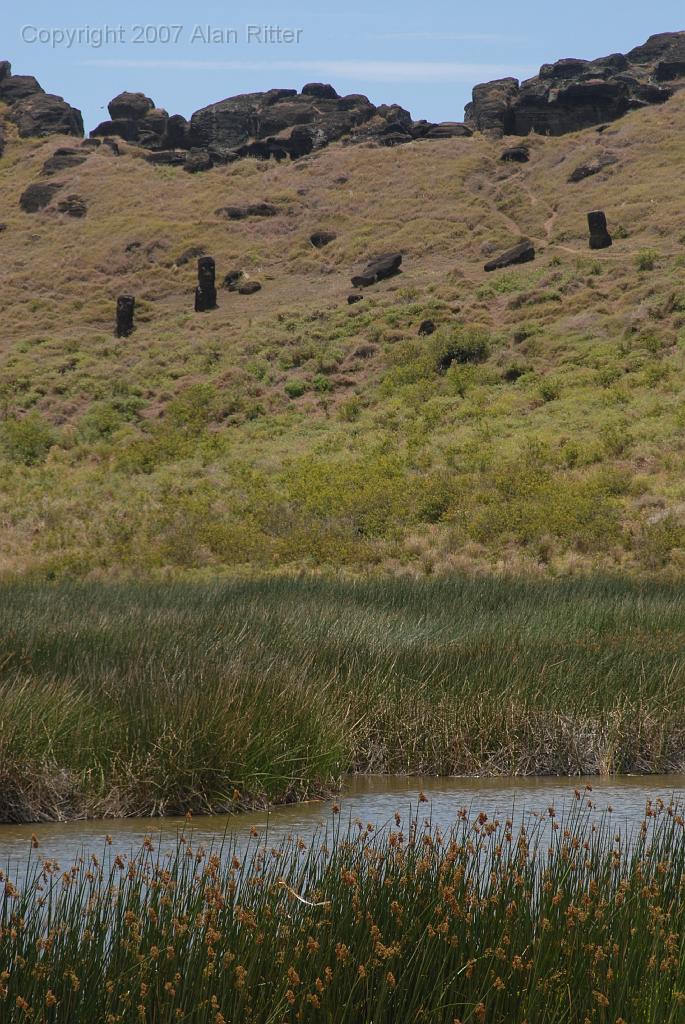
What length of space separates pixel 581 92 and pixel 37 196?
38.5m

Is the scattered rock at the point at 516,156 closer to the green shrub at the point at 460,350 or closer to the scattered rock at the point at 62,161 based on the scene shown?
the scattered rock at the point at 62,161

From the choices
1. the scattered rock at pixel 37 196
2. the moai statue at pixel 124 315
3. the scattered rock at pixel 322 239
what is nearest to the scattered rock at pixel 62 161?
the scattered rock at pixel 37 196

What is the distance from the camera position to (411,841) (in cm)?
583

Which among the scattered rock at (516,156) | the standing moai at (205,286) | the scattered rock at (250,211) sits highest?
the scattered rock at (516,156)

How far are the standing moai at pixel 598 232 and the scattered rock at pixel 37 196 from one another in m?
42.5

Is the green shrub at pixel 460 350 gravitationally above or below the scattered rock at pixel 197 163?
below

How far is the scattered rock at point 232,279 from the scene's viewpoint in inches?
→ 2692

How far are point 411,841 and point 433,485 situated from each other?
95.4ft

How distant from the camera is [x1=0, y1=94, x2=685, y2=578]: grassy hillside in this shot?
31.6 metres

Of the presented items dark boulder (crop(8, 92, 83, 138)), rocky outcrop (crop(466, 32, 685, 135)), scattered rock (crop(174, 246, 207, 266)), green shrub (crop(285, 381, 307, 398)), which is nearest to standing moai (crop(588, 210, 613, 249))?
green shrub (crop(285, 381, 307, 398))

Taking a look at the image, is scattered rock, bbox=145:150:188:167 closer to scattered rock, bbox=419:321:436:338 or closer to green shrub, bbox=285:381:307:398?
scattered rock, bbox=419:321:436:338

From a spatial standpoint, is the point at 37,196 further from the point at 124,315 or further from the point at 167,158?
the point at 124,315

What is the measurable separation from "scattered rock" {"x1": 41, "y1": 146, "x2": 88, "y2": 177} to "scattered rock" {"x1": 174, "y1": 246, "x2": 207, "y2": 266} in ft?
83.4

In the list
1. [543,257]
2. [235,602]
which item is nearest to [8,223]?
[543,257]
